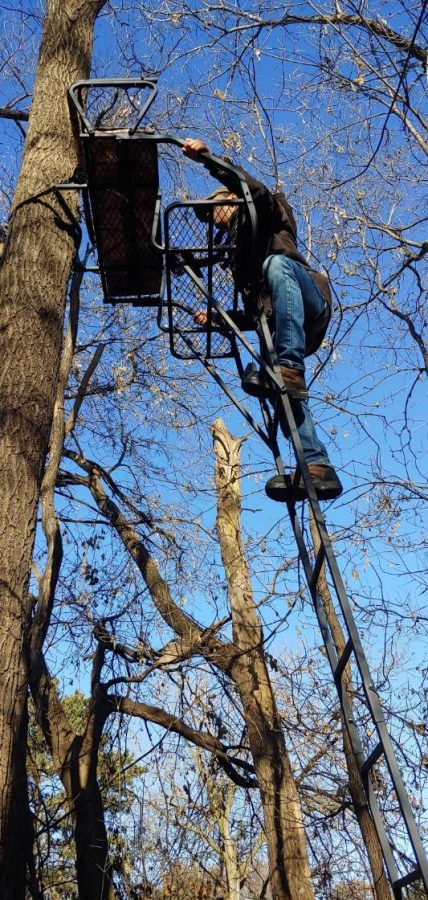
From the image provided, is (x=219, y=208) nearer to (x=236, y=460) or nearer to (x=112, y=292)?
(x=112, y=292)

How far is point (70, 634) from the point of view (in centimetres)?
835

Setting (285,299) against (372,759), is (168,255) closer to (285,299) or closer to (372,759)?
(285,299)

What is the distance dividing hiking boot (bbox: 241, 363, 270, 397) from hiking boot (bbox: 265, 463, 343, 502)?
0.46m

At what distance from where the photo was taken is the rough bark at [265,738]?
7023 mm

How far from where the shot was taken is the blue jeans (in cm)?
331

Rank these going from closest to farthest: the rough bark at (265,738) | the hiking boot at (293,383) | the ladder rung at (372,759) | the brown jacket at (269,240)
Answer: the ladder rung at (372,759) → the hiking boot at (293,383) → the brown jacket at (269,240) → the rough bark at (265,738)

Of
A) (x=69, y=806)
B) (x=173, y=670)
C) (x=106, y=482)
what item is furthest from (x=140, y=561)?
(x=69, y=806)

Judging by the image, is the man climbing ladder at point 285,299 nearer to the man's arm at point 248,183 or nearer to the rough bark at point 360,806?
the man's arm at point 248,183

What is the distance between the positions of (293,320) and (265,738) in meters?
5.50

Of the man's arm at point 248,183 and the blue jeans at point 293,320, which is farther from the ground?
the man's arm at point 248,183

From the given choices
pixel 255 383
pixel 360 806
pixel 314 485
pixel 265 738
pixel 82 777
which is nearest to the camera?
pixel 314 485

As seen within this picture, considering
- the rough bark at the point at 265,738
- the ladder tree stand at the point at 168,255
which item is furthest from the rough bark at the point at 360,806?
the ladder tree stand at the point at 168,255

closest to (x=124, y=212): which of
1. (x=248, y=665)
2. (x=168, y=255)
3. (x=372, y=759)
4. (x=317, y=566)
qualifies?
(x=168, y=255)

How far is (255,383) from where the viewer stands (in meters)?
3.53
